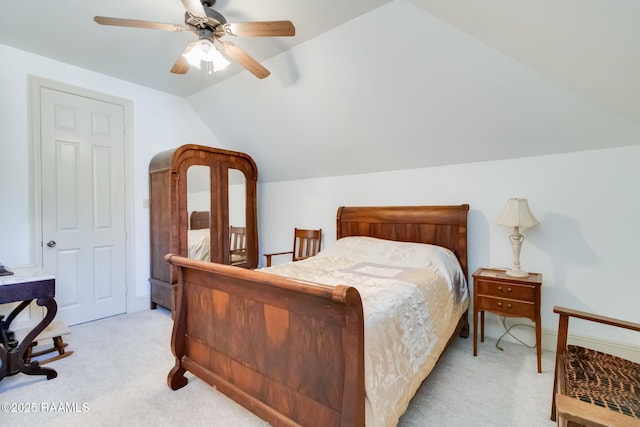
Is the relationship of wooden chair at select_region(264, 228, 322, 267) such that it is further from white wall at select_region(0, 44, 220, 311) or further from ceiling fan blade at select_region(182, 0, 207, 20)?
ceiling fan blade at select_region(182, 0, 207, 20)

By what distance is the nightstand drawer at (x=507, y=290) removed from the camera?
2281 millimetres

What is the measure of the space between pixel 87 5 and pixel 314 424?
3.16m

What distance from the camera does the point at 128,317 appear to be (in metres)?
Answer: 3.43

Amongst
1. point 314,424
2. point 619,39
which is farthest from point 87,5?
point 619,39

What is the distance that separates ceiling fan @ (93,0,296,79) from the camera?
5.88 feet

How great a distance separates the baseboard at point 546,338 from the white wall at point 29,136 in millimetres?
3972

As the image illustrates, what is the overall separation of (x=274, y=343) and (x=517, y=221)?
2140 mm

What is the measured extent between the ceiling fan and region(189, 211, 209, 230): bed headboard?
185 cm

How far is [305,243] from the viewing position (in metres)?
4.12

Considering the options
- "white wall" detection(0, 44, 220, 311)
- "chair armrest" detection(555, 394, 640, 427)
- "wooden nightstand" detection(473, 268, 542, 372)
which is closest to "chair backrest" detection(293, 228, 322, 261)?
"white wall" detection(0, 44, 220, 311)

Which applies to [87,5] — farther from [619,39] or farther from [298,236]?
[619,39]

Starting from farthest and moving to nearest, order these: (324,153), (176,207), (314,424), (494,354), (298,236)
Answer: (298,236), (324,153), (176,207), (494,354), (314,424)

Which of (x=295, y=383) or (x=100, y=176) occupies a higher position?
(x=100, y=176)

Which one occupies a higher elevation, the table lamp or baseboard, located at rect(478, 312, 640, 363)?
the table lamp
